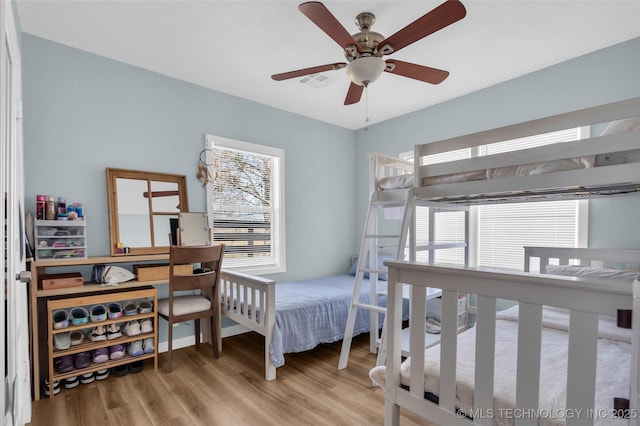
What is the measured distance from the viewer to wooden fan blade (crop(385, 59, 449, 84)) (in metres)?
2.04

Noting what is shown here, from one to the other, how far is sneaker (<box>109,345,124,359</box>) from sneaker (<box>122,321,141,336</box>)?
112 mm

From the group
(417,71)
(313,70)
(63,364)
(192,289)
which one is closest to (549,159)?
(417,71)

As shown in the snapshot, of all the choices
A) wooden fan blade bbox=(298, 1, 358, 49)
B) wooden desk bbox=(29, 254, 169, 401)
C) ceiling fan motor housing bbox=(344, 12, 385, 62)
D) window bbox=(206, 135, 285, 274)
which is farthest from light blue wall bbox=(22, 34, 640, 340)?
wooden fan blade bbox=(298, 1, 358, 49)

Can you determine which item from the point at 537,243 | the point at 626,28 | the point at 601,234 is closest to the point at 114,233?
the point at 537,243

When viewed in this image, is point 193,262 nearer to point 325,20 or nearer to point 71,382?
point 71,382

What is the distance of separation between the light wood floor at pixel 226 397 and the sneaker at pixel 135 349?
0.51 ft

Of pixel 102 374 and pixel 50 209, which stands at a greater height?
pixel 50 209

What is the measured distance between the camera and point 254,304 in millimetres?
2588

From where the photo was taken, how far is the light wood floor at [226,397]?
1.89 meters

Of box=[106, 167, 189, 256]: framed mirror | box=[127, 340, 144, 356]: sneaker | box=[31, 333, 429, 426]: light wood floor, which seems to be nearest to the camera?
box=[31, 333, 429, 426]: light wood floor

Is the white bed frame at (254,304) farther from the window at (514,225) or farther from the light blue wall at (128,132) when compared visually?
the window at (514,225)

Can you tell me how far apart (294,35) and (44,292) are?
8.23 feet

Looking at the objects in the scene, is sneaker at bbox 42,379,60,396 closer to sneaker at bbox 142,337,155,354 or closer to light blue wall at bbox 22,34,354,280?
sneaker at bbox 142,337,155,354

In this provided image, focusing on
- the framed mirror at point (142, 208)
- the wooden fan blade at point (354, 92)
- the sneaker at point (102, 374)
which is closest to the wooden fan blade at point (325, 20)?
the wooden fan blade at point (354, 92)
